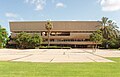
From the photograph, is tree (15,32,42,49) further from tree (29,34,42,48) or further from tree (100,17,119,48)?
tree (100,17,119,48)

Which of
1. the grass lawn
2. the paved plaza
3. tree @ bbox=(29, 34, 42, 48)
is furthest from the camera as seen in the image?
tree @ bbox=(29, 34, 42, 48)

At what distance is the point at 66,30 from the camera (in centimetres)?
10456

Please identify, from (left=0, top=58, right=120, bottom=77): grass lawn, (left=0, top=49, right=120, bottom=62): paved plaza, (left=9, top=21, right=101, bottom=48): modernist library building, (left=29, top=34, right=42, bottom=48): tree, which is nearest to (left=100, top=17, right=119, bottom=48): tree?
(left=9, top=21, right=101, bottom=48): modernist library building

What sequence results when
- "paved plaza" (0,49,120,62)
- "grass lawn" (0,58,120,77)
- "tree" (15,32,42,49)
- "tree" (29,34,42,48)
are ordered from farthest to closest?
1. "tree" (15,32,42,49)
2. "tree" (29,34,42,48)
3. "paved plaza" (0,49,120,62)
4. "grass lawn" (0,58,120,77)

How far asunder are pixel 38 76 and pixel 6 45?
9633 cm

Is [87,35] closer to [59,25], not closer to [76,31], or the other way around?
[76,31]

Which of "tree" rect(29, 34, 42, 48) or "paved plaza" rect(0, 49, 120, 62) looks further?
"tree" rect(29, 34, 42, 48)

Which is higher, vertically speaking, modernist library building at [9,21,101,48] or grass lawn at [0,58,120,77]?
modernist library building at [9,21,101,48]

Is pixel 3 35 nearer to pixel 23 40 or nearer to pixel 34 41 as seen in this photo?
pixel 23 40

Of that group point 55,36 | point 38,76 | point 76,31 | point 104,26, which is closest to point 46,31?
point 55,36

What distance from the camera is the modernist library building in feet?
341

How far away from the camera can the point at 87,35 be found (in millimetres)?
104500

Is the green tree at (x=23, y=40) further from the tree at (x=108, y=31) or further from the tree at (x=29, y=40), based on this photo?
the tree at (x=108, y=31)

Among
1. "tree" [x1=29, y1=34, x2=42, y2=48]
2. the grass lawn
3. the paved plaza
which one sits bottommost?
the paved plaza
